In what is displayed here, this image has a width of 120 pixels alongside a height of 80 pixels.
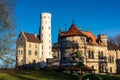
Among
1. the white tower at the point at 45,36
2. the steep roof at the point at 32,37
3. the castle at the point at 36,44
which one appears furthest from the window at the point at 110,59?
the steep roof at the point at 32,37

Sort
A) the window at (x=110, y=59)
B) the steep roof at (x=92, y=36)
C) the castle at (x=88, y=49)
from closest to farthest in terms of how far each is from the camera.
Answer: the castle at (x=88, y=49) < the steep roof at (x=92, y=36) < the window at (x=110, y=59)

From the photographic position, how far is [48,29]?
106 m

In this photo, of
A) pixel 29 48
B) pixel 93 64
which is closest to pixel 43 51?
pixel 29 48

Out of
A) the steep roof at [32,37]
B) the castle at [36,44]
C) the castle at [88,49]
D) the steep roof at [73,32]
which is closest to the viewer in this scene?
the castle at [88,49]

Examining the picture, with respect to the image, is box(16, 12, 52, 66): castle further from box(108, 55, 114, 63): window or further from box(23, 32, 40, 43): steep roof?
box(108, 55, 114, 63): window

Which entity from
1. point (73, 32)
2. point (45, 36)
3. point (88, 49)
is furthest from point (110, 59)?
point (45, 36)

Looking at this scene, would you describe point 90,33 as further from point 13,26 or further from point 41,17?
point 13,26

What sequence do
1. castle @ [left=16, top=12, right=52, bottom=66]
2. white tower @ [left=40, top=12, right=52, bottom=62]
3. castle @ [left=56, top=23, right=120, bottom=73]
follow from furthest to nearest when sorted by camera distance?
white tower @ [left=40, top=12, right=52, bottom=62] < castle @ [left=16, top=12, right=52, bottom=66] < castle @ [left=56, top=23, right=120, bottom=73]

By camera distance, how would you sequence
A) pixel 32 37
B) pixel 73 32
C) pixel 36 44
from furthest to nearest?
1. pixel 36 44
2. pixel 32 37
3. pixel 73 32

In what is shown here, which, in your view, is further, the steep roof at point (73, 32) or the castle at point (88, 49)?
the steep roof at point (73, 32)

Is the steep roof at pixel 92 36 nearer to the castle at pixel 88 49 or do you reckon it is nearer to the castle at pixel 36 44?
the castle at pixel 88 49

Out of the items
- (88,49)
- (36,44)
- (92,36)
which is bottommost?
(88,49)

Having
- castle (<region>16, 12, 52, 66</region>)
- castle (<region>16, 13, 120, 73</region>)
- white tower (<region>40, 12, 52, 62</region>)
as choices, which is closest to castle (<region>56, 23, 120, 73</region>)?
castle (<region>16, 13, 120, 73</region>)

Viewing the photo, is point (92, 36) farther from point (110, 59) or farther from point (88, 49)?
point (110, 59)
